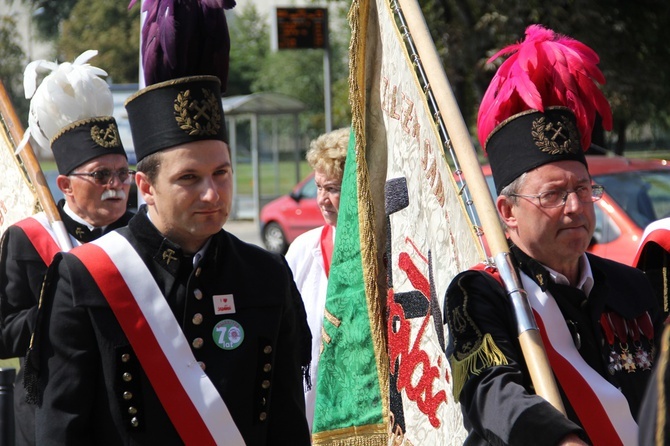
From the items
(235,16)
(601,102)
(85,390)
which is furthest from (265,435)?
(235,16)

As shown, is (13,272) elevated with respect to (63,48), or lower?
lower

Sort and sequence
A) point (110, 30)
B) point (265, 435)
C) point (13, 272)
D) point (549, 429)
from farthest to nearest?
point (110, 30) < point (13, 272) < point (265, 435) < point (549, 429)

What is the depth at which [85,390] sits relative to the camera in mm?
2998

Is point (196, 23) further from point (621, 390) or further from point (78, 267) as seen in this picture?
point (621, 390)

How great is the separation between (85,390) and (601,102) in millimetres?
1682

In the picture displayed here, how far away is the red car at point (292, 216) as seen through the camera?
17.8 meters

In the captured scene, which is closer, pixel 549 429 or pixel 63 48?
pixel 549 429

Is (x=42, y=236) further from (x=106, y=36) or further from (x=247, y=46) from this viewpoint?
(x=247, y=46)

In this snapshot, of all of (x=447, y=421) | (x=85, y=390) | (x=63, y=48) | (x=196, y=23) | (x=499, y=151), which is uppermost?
(x=63, y=48)

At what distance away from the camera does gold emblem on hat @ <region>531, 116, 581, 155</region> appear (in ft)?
10.7

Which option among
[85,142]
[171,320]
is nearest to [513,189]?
[171,320]

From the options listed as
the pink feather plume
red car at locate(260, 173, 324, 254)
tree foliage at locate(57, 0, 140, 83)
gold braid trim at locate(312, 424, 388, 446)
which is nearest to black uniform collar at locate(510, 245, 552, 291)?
the pink feather plume

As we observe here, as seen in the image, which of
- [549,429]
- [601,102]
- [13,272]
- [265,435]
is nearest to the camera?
[549,429]

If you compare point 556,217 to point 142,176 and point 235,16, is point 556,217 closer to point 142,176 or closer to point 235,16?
point 142,176
